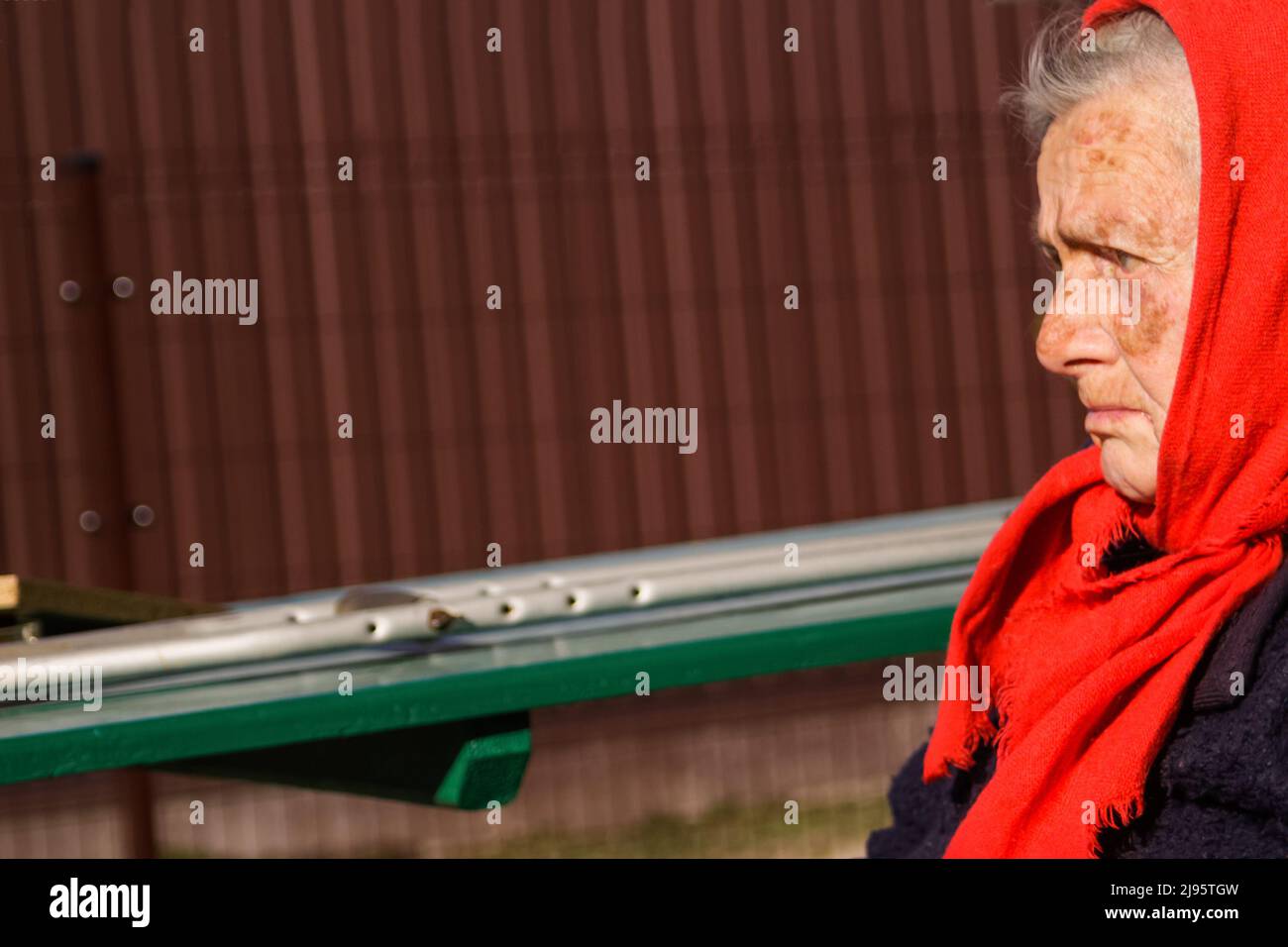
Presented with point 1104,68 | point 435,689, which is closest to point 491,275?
point 435,689

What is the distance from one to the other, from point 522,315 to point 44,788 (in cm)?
→ 235

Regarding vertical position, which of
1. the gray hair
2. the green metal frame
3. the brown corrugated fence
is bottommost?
the green metal frame

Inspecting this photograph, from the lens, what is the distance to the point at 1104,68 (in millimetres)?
1708

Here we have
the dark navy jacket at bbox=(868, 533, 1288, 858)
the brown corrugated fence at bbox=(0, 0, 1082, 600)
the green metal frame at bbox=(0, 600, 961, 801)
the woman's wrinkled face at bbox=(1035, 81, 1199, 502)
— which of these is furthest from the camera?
the brown corrugated fence at bbox=(0, 0, 1082, 600)

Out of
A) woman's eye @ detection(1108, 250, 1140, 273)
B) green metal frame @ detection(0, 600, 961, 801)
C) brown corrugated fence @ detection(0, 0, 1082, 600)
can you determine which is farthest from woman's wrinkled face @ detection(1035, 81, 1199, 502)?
brown corrugated fence @ detection(0, 0, 1082, 600)

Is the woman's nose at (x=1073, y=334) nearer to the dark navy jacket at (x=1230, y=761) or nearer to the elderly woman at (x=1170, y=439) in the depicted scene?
the elderly woman at (x=1170, y=439)

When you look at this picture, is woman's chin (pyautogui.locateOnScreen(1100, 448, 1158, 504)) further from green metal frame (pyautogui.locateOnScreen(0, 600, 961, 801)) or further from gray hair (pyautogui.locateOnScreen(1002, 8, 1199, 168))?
green metal frame (pyautogui.locateOnScreen(0, 600, 961, 801))

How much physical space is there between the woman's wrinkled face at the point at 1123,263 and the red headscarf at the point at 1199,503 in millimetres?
45

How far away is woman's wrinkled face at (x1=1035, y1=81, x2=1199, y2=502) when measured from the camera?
1606 millimetres

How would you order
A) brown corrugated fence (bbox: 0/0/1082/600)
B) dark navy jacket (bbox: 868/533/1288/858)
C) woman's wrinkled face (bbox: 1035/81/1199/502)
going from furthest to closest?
brown corrugated fence (bbox: 0/0/1082/600), woman's wrinkled face (bbox: 1035/81/1199/502), dark navy jacket (bbox: 868/533/1288/858)

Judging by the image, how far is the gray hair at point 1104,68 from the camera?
1610 mm

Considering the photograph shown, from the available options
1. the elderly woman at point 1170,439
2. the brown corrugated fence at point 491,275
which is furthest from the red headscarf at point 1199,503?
the brown corrugated fence at point 491,275

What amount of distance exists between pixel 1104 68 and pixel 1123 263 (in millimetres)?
221

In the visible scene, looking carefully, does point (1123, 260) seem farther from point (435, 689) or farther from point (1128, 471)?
point (435, 689)
